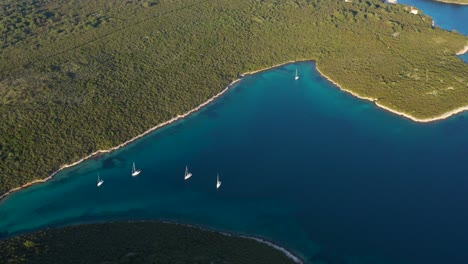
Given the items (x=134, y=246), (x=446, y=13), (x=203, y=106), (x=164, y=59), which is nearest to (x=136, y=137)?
(x=203, y=106)

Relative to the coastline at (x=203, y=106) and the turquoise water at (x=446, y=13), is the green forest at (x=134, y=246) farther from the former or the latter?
the turquoise water at (x=446, y=13)

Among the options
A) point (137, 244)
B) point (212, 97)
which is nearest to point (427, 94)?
point (212, 97)

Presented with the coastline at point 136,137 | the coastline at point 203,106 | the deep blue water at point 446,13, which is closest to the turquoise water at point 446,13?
the deep blue water at point 446,13

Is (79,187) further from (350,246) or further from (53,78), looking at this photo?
(350,246)

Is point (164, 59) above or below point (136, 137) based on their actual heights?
above

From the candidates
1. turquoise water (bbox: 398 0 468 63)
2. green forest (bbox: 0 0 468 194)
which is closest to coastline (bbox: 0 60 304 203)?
green forest (bbox: 0 0 468 194)

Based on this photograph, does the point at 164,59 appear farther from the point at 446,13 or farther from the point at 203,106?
the point at 446,13
